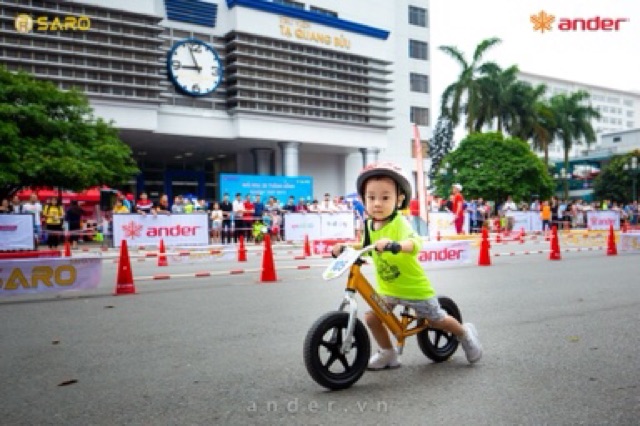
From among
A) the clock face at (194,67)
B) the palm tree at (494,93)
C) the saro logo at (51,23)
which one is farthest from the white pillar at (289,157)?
the palm tree at (494,93)

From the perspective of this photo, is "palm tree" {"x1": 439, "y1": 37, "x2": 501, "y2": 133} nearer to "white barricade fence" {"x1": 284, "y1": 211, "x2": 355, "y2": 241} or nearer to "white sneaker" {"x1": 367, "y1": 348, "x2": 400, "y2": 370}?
"white barricade fence" {"x1": 284, "y1": 211, "x2": 355, "y2": 241}

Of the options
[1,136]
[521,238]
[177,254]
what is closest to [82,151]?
[1,136]

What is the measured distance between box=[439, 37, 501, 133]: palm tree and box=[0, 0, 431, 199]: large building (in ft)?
16.6

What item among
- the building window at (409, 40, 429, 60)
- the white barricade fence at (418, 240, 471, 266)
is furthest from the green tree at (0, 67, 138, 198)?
the building window at (409, 40, 429, 60)

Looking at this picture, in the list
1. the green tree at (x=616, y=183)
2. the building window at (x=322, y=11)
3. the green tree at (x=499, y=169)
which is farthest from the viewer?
the green tree at (x=616, y=183)

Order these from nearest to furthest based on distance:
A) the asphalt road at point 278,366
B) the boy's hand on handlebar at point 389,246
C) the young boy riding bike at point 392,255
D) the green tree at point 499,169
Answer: the asphalt road at point 278,366 → the boy's hand on handlebar at point 389,246 → the young boy riding bike at point 392,255 → the green tree at point 499,169

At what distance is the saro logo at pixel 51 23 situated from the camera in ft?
92.9

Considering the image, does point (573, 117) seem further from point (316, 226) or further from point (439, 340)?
point (439, 340)

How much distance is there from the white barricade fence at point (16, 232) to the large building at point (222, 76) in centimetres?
1439

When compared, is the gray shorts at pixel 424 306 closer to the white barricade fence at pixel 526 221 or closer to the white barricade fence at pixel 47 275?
the white barricade fence at pixel 47 275

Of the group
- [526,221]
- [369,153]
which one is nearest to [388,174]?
[526,221]

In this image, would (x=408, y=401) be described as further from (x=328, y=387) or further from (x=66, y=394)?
(x=66, y=394)

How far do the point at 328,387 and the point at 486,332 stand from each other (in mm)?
2444

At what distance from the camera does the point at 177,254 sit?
44.0 ft
